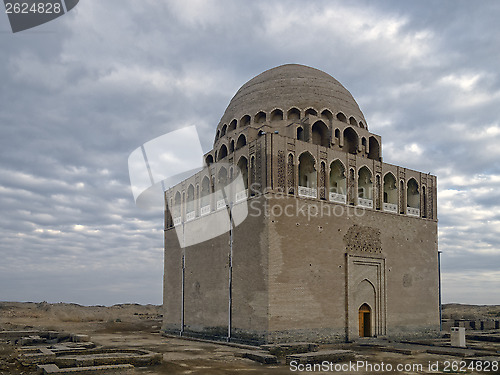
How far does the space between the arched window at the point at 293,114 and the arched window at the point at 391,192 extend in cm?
593

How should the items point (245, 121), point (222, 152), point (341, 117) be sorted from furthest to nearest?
point (222, 152) < point (245, 121) < point (341, 117)

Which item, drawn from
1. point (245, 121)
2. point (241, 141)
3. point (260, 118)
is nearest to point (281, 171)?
point (241, 141)

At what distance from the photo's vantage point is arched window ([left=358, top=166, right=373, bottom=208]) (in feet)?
79.2

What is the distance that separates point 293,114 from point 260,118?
1.94 meters

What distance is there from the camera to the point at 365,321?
23125 mm

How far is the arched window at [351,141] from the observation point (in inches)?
1030

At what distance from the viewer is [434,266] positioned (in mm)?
26297

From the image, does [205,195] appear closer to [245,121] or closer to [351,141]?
[245,121]

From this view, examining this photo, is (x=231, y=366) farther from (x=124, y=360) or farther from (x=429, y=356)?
(x=429, y=356)

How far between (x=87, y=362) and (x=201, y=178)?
14.1 m

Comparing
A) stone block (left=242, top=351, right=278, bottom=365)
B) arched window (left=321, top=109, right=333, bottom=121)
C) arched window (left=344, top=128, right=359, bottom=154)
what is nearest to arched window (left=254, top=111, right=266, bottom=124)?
arched window (left=321, top=109, right=333, bottom=121)

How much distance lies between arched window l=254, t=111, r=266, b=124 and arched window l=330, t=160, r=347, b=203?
5.26 metres

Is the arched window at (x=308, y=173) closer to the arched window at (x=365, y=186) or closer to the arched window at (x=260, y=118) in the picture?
the arched window at (x=365, y=186)

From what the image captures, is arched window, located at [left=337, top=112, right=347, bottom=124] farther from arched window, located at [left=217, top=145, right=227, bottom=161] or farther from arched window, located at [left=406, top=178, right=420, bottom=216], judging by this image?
arched window, located at [left=217, top=145, right=227, bottom=161]
